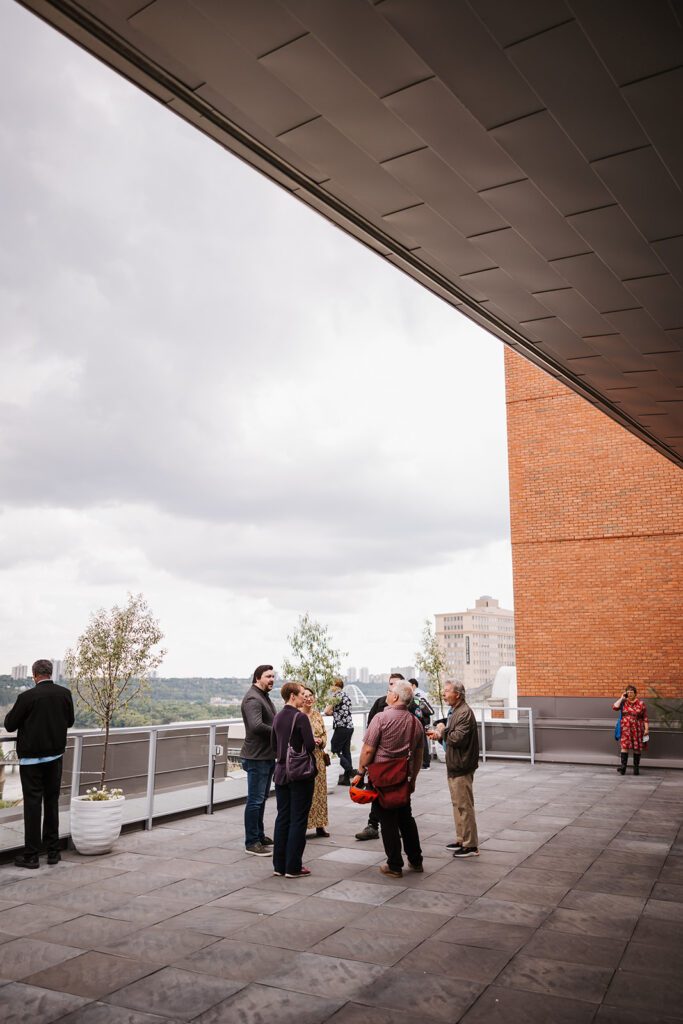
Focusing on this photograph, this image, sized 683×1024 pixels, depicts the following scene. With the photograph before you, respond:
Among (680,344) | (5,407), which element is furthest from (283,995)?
(5,407)

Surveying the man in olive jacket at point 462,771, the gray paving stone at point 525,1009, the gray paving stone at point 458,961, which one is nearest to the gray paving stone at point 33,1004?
the gray paving stone at point 458,961

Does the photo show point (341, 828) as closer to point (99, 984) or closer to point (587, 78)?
point (99, 984)

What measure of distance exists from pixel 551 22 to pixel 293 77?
1.24 m

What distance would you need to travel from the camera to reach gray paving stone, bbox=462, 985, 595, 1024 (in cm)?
389

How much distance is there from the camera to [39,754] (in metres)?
7.11

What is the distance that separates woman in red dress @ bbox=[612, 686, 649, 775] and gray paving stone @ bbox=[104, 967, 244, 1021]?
36.9ft

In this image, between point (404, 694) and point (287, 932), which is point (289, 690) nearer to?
point (404, 694)

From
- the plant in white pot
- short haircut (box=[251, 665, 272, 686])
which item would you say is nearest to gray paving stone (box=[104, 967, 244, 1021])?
short haircut (box=[251, 665, 272, 686])

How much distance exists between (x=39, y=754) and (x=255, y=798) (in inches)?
85.0

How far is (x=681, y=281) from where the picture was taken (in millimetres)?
5660

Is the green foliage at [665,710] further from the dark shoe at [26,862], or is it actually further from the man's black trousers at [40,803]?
the dark shoe at [26,862]

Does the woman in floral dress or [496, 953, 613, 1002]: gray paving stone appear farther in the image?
the woman in floral dress

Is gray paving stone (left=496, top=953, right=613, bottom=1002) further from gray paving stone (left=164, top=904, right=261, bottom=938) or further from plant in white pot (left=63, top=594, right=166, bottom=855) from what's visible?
plant in white pot (left=63, top=594, right=166, bottom=855)

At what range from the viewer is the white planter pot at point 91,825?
7.41 meters
